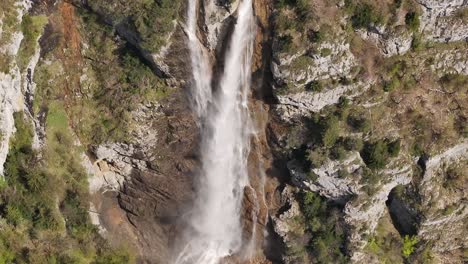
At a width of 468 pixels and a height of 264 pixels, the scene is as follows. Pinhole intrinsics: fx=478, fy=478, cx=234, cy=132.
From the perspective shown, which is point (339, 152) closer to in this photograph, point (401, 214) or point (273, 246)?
point (401, 214)

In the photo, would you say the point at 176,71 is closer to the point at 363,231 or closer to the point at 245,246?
the point at 245,246

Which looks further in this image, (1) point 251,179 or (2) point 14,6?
(1) point 251,179

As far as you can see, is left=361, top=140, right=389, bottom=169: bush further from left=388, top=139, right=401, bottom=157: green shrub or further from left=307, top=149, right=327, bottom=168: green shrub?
left=307, top=149, right=327, bottom=168: green shrub

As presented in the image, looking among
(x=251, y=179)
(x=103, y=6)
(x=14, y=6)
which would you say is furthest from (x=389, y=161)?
(x=14, y=6)

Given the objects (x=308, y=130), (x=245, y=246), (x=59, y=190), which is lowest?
(x=245, y=246)

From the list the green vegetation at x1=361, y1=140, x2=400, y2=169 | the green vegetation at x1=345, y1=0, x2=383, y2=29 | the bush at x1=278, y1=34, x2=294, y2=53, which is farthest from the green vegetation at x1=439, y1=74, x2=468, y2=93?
the bush at x1=278, y1=34, x2=294, y2=53

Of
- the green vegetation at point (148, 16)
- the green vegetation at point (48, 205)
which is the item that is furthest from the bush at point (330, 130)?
the green vegetation at point (48, 205)
